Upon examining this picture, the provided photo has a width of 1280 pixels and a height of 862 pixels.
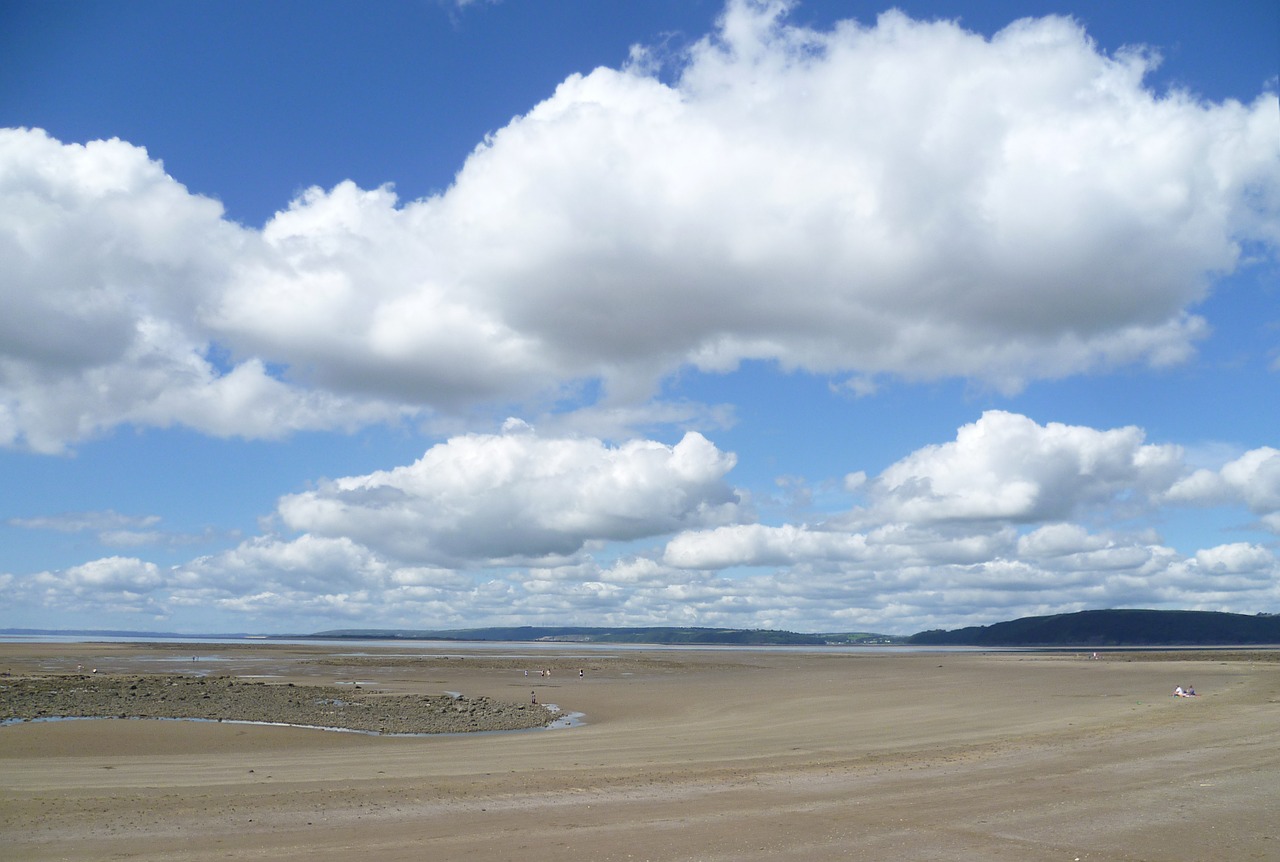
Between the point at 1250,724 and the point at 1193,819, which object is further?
the point at 1250,724

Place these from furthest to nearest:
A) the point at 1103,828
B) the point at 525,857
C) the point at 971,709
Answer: the point at 971,709 → the point at 1103,828 → the point at 525,857

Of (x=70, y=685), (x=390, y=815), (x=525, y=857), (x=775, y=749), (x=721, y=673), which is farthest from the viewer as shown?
(x=721, y=673)

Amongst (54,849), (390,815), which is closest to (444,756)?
(390,815)

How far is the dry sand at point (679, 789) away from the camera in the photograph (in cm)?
1273

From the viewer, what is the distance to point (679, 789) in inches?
682

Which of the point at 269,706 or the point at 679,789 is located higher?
the point at 679,789

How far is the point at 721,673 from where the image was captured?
6831cm

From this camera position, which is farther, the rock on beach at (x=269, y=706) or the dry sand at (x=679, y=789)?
the rock on beach at (x=269, y=706)

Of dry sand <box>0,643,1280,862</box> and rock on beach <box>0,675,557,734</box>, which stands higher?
dry sand <box>0,643,1280,862</box>

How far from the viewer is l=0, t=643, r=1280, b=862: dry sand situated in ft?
41.8

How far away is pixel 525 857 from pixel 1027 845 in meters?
7.26

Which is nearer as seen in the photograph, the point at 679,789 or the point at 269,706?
the point at 679,789

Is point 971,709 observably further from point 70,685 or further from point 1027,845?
point 70,685

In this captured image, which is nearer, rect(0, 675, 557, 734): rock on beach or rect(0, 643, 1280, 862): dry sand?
rect(0, 643, 1280, 862): dry sand
